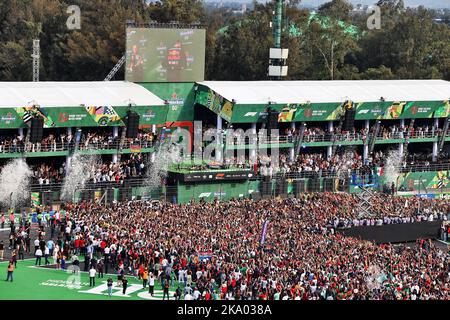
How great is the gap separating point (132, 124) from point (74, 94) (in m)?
3.90

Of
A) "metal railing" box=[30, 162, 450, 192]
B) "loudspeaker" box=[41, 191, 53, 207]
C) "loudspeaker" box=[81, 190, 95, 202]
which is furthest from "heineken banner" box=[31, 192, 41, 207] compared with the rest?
"loudspeaker" box=[81, 190, 95, 202]

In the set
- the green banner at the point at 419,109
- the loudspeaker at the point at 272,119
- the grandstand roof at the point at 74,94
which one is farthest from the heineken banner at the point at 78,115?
the green banner at the point at 419,109

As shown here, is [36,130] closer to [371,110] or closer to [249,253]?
[249,253]

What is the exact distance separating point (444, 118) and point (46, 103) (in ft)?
99.7

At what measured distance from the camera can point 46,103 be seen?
5519 centimetres

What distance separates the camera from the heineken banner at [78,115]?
53.5m

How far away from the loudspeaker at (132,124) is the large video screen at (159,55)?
5364 millimetres

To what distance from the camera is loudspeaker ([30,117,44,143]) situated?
53719mm

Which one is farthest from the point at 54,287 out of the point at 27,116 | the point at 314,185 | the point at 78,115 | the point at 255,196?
the point at 314,185

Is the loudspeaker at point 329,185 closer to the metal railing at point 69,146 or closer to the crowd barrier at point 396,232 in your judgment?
the crowd barrier at point 396,232

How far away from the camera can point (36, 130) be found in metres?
53.9

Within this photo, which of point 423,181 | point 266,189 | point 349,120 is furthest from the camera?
point 423,181

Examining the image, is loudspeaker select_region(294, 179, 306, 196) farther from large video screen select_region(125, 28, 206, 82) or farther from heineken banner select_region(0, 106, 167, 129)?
large video screen select_region(125, 28, 206, 82)
